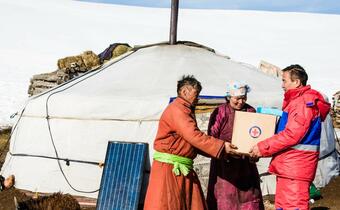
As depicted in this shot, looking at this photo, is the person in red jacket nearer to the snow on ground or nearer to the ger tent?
the ger tent

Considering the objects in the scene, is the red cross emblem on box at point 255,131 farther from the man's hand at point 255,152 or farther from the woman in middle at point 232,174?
the woman in middle at point 232,174

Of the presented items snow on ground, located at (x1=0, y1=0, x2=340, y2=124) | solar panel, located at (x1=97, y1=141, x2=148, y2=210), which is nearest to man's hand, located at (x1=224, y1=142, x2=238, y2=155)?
solar panel, located at (x1=97, y1=141, x2=148, y2=210)

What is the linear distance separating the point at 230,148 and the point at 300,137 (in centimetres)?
75

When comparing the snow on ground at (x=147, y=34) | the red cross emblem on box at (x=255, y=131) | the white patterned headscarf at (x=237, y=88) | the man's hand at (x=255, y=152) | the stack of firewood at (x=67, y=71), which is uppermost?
the snow on ground at (x=147, y=34)

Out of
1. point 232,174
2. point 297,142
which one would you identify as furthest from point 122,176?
point 297,142

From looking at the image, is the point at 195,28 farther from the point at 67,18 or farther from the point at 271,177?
the point at 271,177

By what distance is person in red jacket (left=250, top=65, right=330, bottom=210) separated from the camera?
433 cm

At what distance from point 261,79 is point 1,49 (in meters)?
31.8

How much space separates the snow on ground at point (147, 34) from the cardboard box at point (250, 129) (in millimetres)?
19751

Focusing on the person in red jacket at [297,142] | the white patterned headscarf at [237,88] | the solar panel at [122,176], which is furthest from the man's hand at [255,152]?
the solar panel at [122,176]

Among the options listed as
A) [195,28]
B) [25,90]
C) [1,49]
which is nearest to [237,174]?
[25,90]

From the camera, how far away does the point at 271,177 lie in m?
8.00

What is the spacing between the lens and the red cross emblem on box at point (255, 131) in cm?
488

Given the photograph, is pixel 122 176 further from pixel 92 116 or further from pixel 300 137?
pixel 300 137
